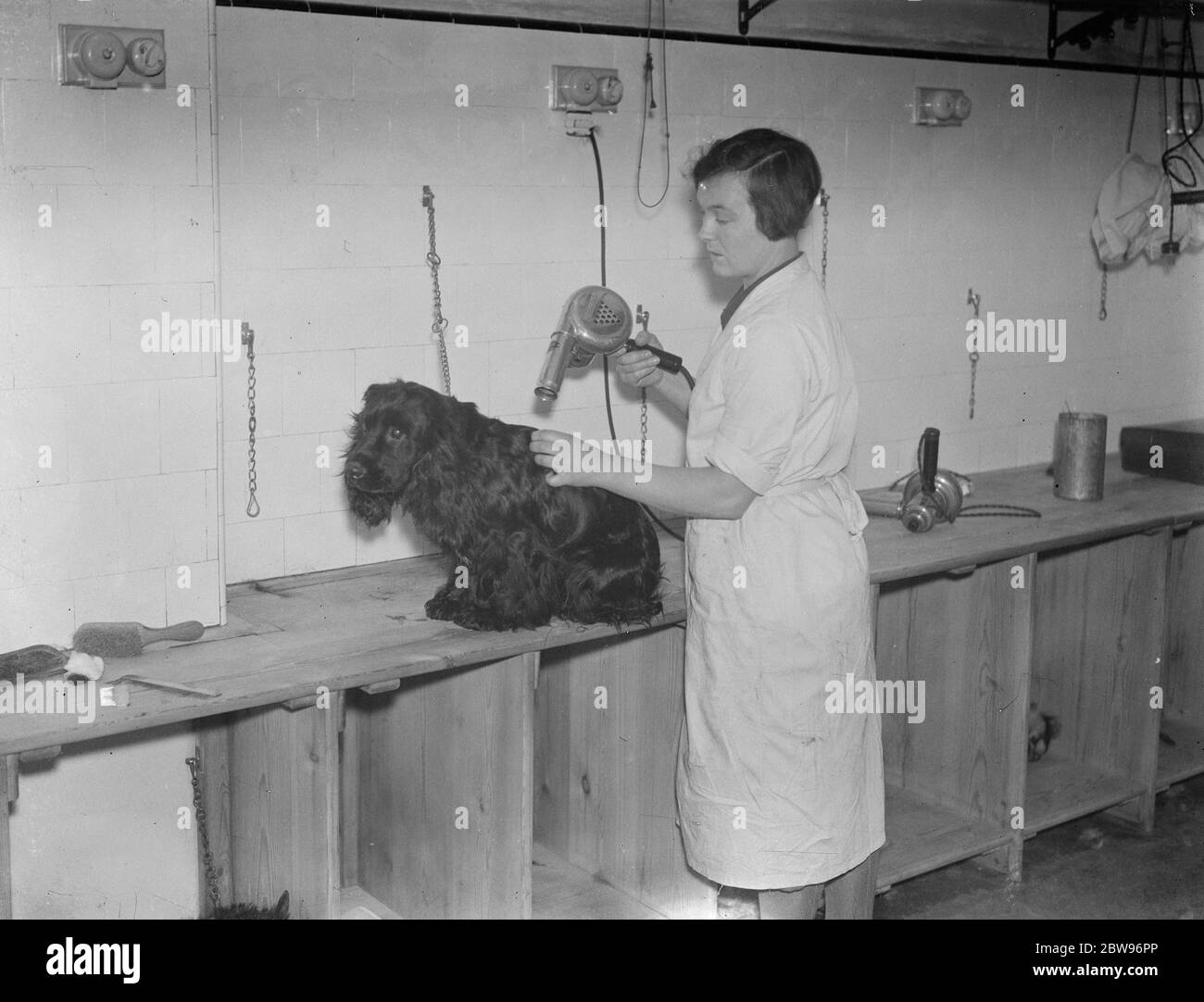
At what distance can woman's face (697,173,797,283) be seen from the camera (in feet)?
9.14

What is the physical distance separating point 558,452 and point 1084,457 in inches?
88.4

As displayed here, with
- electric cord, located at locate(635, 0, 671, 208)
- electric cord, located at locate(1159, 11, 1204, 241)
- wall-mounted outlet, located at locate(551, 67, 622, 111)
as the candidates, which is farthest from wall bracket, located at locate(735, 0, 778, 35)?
electric cord, located at locate(1159, 11, 1204, 241)

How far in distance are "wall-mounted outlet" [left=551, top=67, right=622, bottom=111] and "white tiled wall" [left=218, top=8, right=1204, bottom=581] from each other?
43 mm

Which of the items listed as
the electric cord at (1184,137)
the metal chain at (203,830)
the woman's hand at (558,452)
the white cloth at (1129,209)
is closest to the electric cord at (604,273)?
the woman's hand at (558,452)

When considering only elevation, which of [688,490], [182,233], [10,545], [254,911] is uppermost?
[182,233]

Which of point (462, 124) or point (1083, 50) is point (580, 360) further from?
point (1083, 50)

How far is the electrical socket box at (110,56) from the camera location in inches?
109

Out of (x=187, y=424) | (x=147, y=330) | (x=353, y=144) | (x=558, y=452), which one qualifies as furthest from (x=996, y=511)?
(x=147, y=330)

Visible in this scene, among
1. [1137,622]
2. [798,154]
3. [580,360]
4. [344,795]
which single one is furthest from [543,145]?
→ [1137,622]

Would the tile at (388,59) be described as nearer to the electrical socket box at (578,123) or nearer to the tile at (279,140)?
the tile at (279,140)

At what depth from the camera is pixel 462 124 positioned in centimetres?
371

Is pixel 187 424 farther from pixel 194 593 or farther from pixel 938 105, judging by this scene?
pixel 938 105

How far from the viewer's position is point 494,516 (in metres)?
3.05

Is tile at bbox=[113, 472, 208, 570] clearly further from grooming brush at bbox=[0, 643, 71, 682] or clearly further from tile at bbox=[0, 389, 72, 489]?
grooming brush at bbox=[0, 643, 71, 682]
